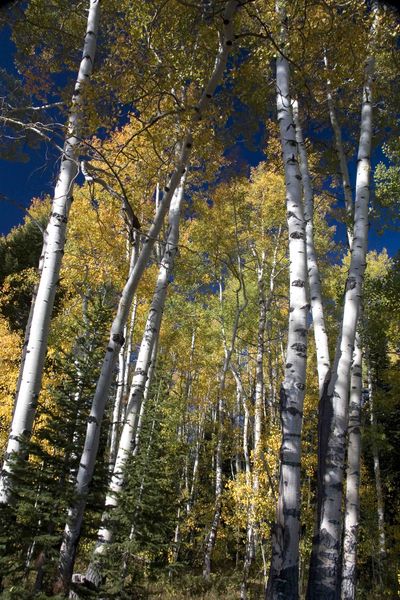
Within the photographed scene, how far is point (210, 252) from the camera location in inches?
480

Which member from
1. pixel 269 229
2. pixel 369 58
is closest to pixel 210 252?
pixel 269 229

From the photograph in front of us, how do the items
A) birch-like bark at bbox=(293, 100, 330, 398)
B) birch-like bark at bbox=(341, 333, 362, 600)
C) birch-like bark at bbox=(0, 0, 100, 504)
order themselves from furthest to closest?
birch-like bark at bbox=(341, 333, 362, 600)
birch-like bark at bbox=(293, 100, 330, 398)
birch-like bark at bbox=(0, 0, 100, 504)

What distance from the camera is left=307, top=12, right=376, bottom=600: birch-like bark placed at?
3.93 m

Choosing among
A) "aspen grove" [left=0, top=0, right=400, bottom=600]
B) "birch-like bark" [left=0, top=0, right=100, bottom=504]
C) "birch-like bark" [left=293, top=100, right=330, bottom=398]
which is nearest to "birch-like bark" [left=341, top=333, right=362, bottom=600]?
"aspen grove" [left=0, top=0, right=400, bottom=600]

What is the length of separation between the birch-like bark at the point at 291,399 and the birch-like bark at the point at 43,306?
240 centimetres

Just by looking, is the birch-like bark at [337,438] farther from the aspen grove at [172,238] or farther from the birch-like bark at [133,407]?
the birch-like bark at [133,407]

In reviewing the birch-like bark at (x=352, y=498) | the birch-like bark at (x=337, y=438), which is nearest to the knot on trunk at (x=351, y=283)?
the birch-like bark at (x=337, y=438)

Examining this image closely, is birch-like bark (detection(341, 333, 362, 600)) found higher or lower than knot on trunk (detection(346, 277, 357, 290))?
lower

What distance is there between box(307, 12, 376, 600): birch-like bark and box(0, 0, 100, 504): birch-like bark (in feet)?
10.2

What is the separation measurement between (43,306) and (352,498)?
520 cm

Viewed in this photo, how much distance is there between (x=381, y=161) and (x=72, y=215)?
8195 mm

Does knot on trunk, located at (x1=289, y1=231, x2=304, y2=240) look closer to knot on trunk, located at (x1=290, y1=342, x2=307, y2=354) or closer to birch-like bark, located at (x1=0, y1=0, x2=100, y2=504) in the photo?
knot on trunk, located at (x1=290, y1=342, x2=307, y2=354)

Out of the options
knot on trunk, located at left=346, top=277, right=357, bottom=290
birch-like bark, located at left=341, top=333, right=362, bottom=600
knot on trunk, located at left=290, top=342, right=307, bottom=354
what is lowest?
birch-like bark, located at left=341, top=333, right=362, bottom=600

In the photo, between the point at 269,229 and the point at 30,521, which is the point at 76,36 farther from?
the point at 269,229
